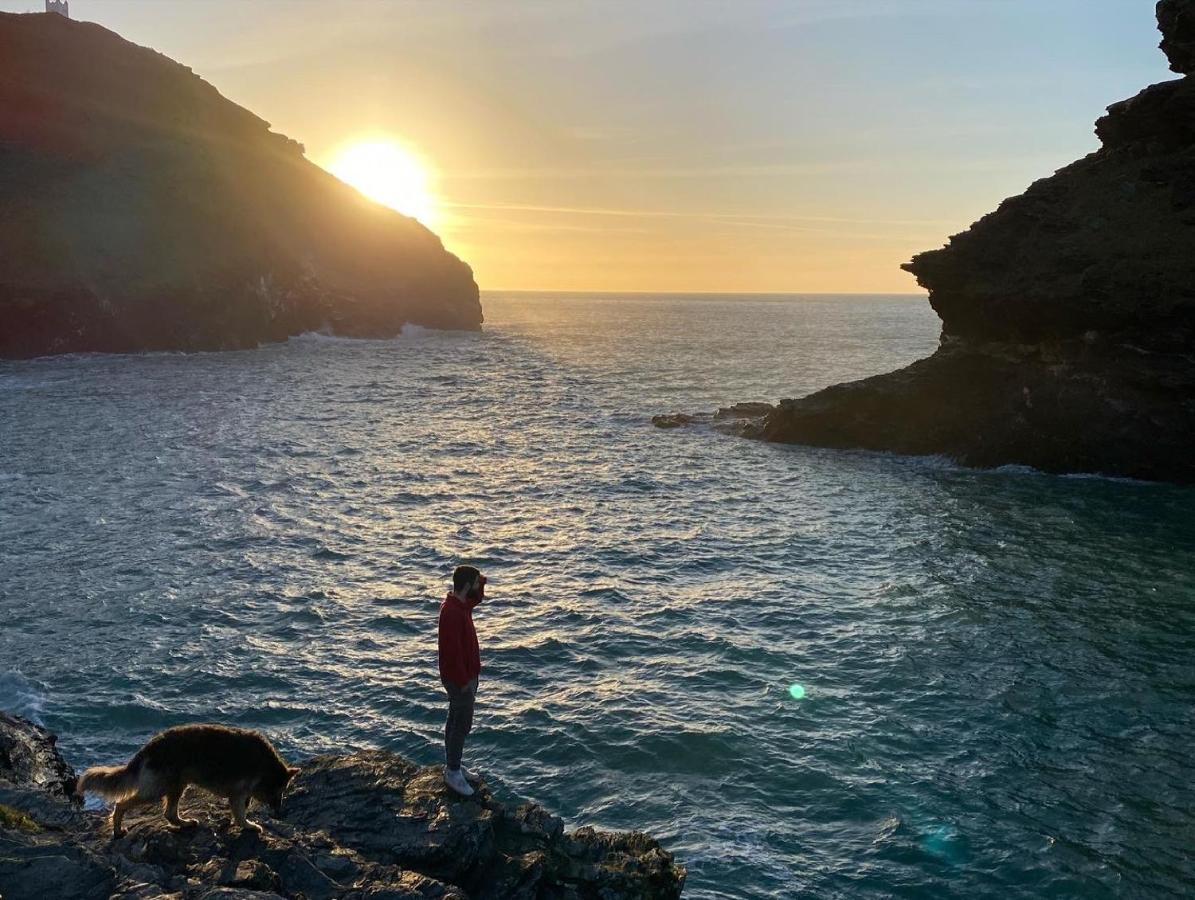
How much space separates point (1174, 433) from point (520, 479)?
2797cm

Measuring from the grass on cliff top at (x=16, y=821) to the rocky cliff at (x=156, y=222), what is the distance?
275ft

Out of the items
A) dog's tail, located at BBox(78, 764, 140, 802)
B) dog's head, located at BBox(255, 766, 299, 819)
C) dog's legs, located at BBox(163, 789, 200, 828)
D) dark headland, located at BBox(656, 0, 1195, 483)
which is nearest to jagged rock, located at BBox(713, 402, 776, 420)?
dark headland, located at BBox(656, 0, 1195, 483)

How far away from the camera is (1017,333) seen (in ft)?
132

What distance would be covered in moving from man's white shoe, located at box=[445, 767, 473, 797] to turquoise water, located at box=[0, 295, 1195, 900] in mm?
4190

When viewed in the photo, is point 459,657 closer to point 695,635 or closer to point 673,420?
point 695,635

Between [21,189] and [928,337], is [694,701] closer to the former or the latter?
[21,189]

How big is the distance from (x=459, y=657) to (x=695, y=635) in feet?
38.3

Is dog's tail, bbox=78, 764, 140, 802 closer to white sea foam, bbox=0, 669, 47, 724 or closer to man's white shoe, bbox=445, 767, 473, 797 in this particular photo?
man's white shoe, bbox=445, 767, 473, 797

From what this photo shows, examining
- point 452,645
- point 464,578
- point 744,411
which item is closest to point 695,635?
point 452,645

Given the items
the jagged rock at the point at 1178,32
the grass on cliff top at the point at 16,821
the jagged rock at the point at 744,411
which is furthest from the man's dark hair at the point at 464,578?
the jagged rock at the point at 744,411

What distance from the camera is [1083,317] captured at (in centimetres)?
3744

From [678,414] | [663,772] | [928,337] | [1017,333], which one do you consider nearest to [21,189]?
[678,414]

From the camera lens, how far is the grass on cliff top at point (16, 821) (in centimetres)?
834

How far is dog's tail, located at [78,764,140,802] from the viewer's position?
341 inches
